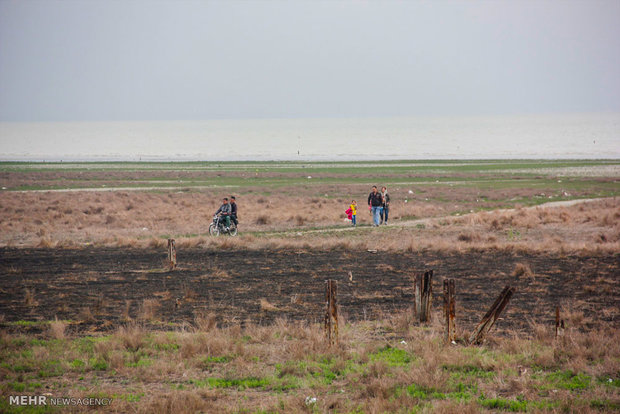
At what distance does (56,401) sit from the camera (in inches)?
352

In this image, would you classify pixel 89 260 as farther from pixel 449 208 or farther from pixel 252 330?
pixel 449 208

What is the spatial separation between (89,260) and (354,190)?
38.1 metres

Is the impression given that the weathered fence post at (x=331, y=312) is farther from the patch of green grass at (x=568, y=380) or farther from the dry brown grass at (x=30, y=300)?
the dry brown grass at (x=30, y=300)

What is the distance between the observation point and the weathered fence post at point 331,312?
11117 millimetres

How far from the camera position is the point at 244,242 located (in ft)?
87.8

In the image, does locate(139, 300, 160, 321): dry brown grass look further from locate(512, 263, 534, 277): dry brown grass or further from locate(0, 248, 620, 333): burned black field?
locate(512, 263, 534, 277): dry brown grass

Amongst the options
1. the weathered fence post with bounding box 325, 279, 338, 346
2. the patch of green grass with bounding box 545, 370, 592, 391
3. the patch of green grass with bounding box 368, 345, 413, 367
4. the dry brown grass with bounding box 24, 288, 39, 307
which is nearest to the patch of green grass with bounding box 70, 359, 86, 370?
the weathered fence post with bounding box 325, 279, 338, 346

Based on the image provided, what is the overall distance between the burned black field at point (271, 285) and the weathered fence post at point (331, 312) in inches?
102

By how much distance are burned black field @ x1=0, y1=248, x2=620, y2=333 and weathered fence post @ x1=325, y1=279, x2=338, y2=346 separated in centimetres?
258

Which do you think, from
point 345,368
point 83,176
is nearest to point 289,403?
point 345,368

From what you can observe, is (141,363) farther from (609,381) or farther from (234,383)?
(609,381)

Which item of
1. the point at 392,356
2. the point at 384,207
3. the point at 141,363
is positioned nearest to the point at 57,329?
the point at 141,363

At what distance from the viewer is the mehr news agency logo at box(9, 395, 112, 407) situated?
8.83m

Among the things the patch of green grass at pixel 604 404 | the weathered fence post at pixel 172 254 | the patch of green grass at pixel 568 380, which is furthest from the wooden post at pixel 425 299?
the weathered fence post at pixel 172 254
